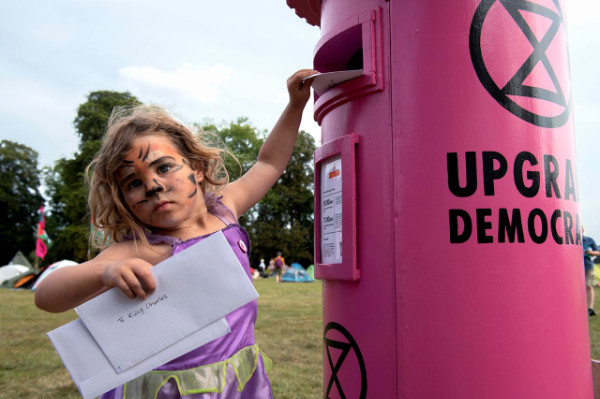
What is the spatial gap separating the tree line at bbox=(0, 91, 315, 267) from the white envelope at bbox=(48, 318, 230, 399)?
25999 mm

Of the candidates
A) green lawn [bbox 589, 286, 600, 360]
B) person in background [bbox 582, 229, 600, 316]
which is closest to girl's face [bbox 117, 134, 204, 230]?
green lawn [bbox 589, 286, 600, 360]

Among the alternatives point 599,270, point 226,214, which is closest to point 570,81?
point 226,214

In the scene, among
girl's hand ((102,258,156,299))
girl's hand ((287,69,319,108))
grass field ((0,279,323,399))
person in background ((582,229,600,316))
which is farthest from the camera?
person in background ((582,229,600,316))

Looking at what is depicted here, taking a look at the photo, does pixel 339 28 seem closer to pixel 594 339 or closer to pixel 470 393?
pixel 470 393

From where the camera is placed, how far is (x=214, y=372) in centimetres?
160

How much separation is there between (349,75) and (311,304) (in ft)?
28.1

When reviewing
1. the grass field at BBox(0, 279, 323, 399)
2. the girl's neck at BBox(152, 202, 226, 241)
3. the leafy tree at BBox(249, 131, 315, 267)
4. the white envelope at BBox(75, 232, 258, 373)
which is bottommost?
the grass field at BBox(0, 279, 323, 399)

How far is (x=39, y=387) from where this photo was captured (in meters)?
4.05

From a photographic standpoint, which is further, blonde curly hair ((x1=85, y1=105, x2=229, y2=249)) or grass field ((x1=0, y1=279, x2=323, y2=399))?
grass field ((x1=0, y1=279, x2=323, y2=399))

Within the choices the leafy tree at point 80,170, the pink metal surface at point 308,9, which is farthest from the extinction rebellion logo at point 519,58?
the leafy tree at point 80,170

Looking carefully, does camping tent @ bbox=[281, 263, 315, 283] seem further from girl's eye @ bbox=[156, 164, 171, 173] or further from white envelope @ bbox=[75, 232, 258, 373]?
white envelope @ bbox=[75, 232, 258, 373]

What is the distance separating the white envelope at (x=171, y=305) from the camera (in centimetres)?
139

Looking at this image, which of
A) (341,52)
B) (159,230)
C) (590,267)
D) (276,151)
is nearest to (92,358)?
(159,230)

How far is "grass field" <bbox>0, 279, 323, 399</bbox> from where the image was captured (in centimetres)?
390
